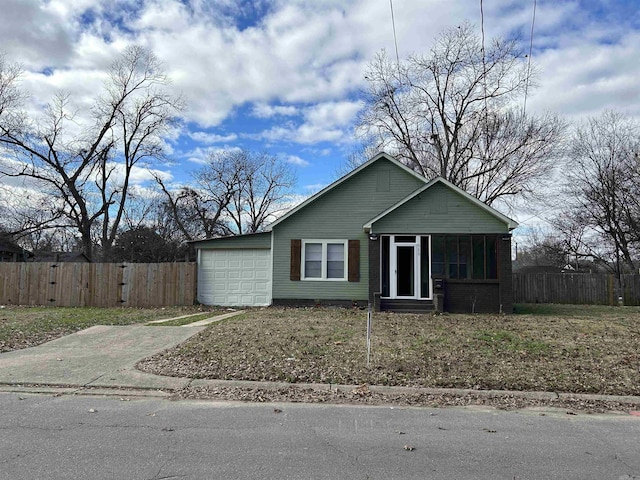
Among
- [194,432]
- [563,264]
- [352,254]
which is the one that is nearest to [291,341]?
[194,432]

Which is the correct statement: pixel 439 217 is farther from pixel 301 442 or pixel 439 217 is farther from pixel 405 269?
pixel 301 442

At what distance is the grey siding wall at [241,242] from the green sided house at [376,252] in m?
0.04

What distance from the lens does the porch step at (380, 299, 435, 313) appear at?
15077mm

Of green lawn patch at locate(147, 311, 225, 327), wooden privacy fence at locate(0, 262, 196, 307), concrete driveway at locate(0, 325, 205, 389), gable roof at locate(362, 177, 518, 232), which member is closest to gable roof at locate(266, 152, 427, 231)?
gable roof at locate(362, 177, 518, 232)

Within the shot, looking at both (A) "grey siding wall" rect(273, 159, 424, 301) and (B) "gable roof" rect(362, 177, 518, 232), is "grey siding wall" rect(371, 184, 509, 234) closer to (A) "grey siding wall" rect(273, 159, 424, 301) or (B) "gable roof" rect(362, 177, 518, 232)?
(B) "gable roof" rect(362, 177, 518, 232)

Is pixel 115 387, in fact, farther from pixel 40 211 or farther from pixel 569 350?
pixel 40 211

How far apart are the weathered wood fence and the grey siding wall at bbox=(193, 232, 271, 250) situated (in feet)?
43.3

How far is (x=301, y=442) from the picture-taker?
14.6 ft

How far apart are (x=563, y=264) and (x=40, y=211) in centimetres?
3941

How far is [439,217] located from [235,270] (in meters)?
7.96

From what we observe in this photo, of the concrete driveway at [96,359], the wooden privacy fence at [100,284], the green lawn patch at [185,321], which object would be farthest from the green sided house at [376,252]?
the concrete driveway at [96,359]

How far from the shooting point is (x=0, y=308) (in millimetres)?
17062

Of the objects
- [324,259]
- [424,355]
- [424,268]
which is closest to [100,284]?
[324,259]

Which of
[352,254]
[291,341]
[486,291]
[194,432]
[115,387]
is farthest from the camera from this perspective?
[352,254]
